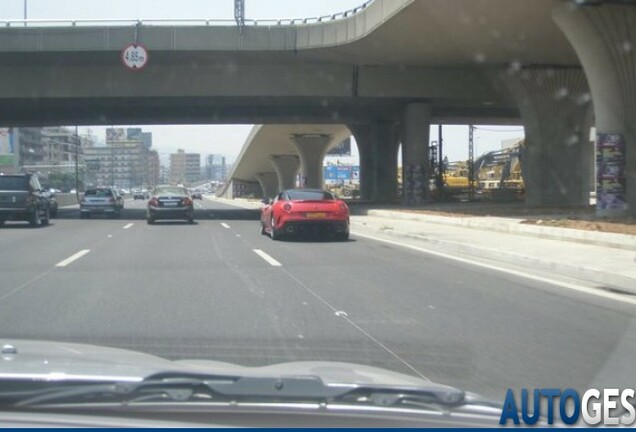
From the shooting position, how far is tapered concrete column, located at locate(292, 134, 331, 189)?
74.9 meters

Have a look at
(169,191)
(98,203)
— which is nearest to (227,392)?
(169,191)

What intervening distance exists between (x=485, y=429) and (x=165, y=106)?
42.1 m

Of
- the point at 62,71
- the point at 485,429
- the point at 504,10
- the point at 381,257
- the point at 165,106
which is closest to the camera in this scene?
the point at 485,429

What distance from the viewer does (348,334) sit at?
8.34 m

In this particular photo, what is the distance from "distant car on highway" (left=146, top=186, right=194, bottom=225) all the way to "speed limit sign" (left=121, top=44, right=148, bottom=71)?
794 centimetres

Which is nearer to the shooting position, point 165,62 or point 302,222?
point 302,222

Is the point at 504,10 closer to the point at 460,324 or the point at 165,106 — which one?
the point at 460,324

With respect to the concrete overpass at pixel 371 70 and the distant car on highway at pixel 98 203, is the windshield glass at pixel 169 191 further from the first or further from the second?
the distant car on highway at pixel 98 203

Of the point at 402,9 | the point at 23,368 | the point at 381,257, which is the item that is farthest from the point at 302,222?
the point at 23,368

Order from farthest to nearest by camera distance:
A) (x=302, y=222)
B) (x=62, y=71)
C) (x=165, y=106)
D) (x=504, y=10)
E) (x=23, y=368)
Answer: (x=165, y=106) < (x=62, y=71) < (x=504, y=10) < (x=302, y=222) < (x=23, y=368)

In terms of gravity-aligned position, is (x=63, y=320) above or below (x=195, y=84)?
below

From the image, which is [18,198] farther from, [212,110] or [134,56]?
[212,110]

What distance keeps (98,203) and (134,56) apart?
800 cm

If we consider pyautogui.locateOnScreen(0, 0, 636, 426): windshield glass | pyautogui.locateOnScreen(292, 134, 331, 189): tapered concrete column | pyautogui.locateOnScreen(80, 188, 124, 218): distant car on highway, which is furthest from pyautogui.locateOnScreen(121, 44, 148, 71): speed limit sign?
pyautogui.locateOnScreen(292, 134, 331, 189): tapered concrete column
